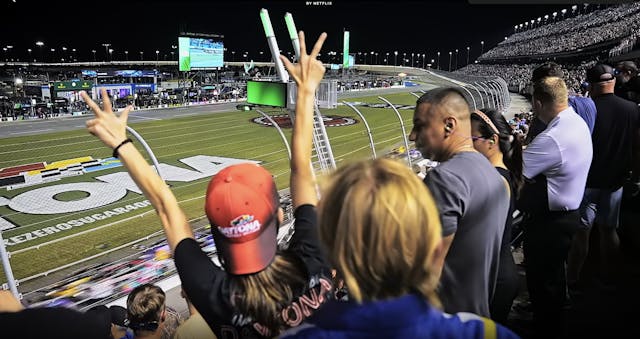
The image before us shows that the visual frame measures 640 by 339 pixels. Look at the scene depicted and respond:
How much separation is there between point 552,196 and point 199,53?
215ft

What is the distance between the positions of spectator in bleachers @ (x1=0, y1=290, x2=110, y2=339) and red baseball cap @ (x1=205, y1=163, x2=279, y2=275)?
51 centimetres

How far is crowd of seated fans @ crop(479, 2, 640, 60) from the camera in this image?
5575 cm

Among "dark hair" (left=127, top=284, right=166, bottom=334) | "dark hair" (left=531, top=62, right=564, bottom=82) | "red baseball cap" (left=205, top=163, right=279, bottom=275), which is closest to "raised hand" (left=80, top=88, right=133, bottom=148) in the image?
"red baseball cap" (left=205, top=163, right=279, bottom=275)

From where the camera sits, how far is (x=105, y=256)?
9.96m

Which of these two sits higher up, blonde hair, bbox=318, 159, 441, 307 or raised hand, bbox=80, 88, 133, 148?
raised hand, bbox=80, 88, 133, 148

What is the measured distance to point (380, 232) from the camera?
3.61ft

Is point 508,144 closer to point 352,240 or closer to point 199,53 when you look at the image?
point 352,240

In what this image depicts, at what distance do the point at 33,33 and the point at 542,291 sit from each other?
7684 inches

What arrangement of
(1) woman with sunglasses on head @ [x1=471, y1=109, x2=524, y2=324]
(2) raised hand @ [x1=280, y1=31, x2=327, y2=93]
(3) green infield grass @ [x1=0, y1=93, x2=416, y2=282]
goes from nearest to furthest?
(2) raised hand @ [x1=280, y1=31, x2=327, y2=93] → (1) woman with sunglasses on head @ [x1=471, y1=109, x2=524, y2=324] → (3) green infield grass @ [x1=0, y1=93, x2=416, y2=282]

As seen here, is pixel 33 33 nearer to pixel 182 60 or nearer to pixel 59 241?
pixel 182 60

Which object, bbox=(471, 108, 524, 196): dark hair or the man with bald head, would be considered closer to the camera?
the man with bald head

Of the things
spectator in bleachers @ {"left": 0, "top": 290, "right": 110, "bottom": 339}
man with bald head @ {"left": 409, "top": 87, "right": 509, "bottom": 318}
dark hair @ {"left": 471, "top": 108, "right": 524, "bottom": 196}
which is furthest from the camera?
dark hair @ {"left": 471, "top": 108, "right": 524, "bottom": 196}

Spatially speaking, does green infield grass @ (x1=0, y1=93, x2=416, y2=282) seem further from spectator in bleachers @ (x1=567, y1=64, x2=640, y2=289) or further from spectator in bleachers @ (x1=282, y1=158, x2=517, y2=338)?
spectator in bleachers @ (x1=567, y1=64, x2=640, y2=289)

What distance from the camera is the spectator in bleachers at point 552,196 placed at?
3367 millimetres
